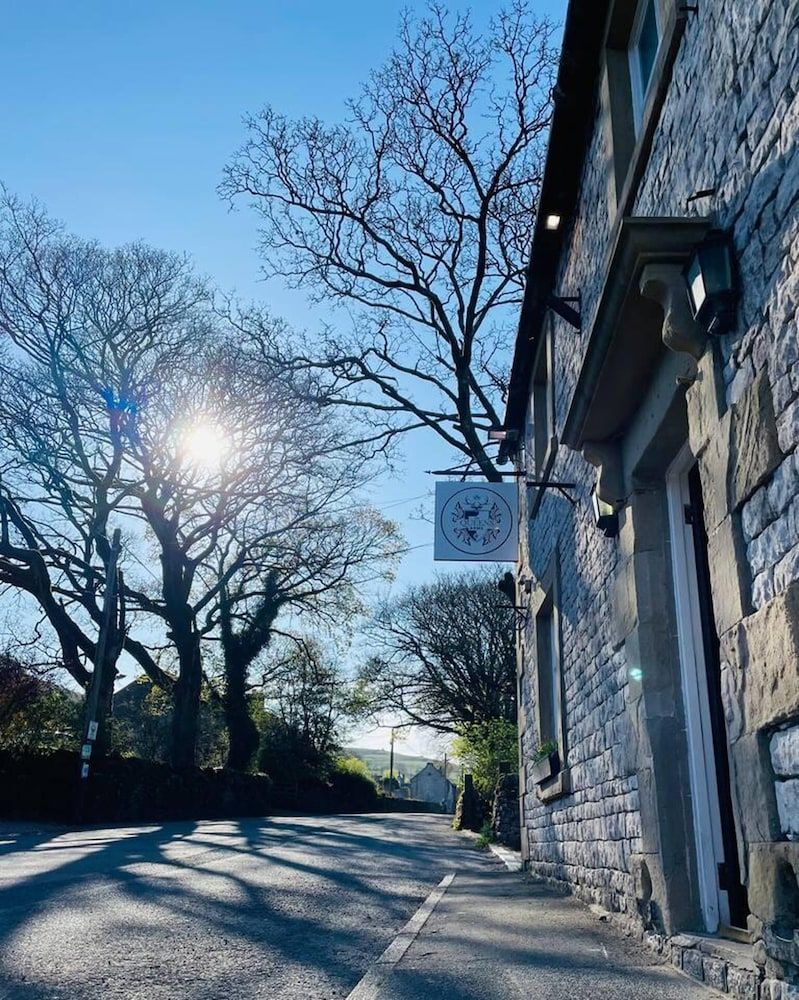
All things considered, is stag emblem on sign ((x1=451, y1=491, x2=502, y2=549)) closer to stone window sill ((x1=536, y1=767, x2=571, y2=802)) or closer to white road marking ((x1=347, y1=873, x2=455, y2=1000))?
stone window sill ((x1=536, y1=767, x2=571, y2=802))

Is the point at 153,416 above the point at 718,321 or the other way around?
above

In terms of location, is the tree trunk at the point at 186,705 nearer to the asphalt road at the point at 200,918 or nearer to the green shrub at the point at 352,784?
the green shrub at the point at 352,784

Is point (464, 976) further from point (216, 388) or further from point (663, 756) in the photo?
point (216, 388)

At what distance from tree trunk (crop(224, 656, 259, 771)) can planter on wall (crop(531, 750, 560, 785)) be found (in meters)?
21.4

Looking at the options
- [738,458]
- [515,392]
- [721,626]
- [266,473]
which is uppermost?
[266,473]

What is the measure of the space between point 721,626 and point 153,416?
2160 centimetres

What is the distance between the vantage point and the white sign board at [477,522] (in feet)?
34.1

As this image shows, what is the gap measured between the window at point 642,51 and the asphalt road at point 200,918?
516cm

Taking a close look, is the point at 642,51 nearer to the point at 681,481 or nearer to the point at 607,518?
the point at 681,481

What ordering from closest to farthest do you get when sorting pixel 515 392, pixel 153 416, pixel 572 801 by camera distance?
pixel 572 801
pixel 515 392
pixel 153 416

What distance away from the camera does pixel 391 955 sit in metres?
4.30

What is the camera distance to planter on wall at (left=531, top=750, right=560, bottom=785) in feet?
26.0

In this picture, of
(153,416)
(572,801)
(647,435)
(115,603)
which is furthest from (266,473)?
(647,435)

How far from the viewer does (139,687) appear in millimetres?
42750
